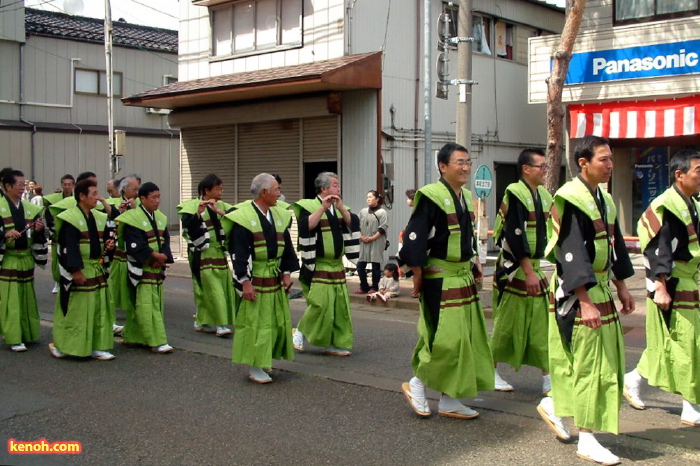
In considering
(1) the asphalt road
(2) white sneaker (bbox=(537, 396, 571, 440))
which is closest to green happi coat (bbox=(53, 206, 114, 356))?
(1) the asphalt road

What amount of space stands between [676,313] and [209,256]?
5.88 m

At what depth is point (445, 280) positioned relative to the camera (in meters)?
5.90

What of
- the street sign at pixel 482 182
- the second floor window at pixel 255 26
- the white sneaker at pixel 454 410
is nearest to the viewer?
the white sneaker at pixel 454 410

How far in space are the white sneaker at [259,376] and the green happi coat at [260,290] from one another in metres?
0.16

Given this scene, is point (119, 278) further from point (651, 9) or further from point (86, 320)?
point (651, 9)

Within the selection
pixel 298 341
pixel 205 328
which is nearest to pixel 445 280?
pixel 298 341

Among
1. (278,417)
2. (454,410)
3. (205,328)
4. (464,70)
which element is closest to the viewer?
(454,410)

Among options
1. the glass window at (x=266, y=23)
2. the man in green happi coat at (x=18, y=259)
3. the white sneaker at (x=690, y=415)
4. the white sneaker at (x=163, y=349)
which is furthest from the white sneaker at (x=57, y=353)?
the glass window at (x=266, y=23)

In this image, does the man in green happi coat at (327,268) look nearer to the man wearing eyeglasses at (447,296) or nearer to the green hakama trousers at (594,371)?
the man wearing eyeglasses at (447,296)

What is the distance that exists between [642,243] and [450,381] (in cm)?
177

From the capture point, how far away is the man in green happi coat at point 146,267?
29.0ft

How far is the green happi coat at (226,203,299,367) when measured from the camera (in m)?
7.25

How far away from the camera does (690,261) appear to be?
228 inches

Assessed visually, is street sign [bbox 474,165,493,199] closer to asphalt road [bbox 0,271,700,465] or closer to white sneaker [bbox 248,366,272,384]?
asphalt road [bbox 0,271,700,465]
